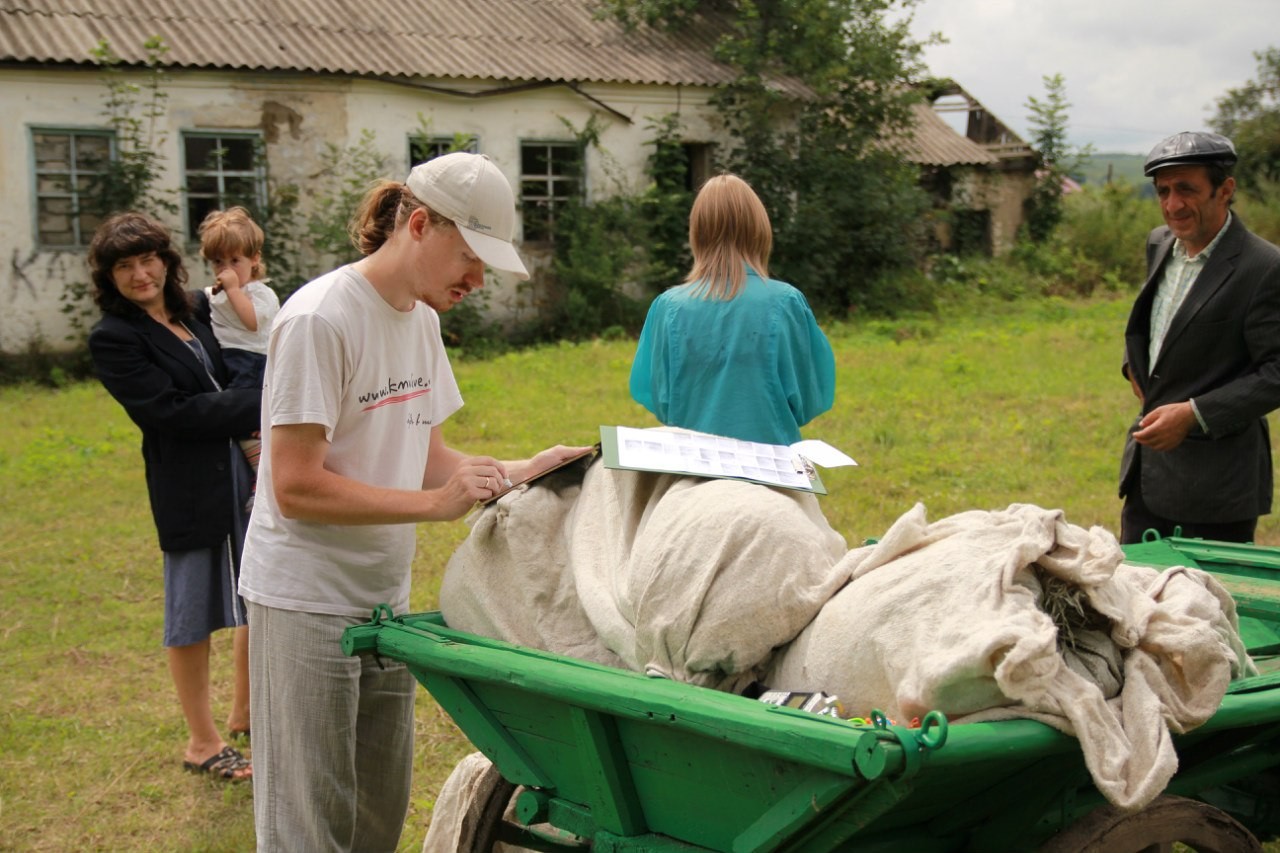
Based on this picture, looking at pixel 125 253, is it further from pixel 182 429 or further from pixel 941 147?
pixel 941 147

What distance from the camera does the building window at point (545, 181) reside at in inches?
643

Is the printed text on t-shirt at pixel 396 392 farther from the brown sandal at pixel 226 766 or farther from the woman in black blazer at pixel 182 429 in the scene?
the brown sandal at pixel 226 766

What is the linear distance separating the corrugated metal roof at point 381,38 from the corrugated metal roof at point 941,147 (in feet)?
15.2

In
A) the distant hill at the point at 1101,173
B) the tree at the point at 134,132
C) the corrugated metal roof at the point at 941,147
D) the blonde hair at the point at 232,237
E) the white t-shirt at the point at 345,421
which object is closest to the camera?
the white t-shirt at the point at 345,421

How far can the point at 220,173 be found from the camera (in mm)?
14352

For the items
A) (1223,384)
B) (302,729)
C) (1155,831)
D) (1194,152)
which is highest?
(1194,152)

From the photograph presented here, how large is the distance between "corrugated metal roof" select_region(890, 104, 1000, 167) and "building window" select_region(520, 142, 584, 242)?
6253mm

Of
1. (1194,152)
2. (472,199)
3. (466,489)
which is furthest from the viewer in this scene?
(1194,152)

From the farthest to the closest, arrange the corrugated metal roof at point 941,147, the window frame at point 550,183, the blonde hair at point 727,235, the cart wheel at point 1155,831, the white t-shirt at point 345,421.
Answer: the corrugated metal roof at point 941,147
the window frame at point 550,183
the blonde hair at point 727,235
the white t-shirt at point 345,421
the cart wheel at point 1155,831

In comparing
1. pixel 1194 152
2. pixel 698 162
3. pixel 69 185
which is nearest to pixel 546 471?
pixel 1194 152

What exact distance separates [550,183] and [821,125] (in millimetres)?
3978

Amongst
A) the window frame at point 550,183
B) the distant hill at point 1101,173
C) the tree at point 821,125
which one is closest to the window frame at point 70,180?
the window frame at point 550,183

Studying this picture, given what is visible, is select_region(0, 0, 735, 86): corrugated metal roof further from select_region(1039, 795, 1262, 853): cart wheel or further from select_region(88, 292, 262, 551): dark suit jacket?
select_region(1039, 795, 1262, 853): cart wheel

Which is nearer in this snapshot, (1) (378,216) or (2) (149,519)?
(1) (378,216)
